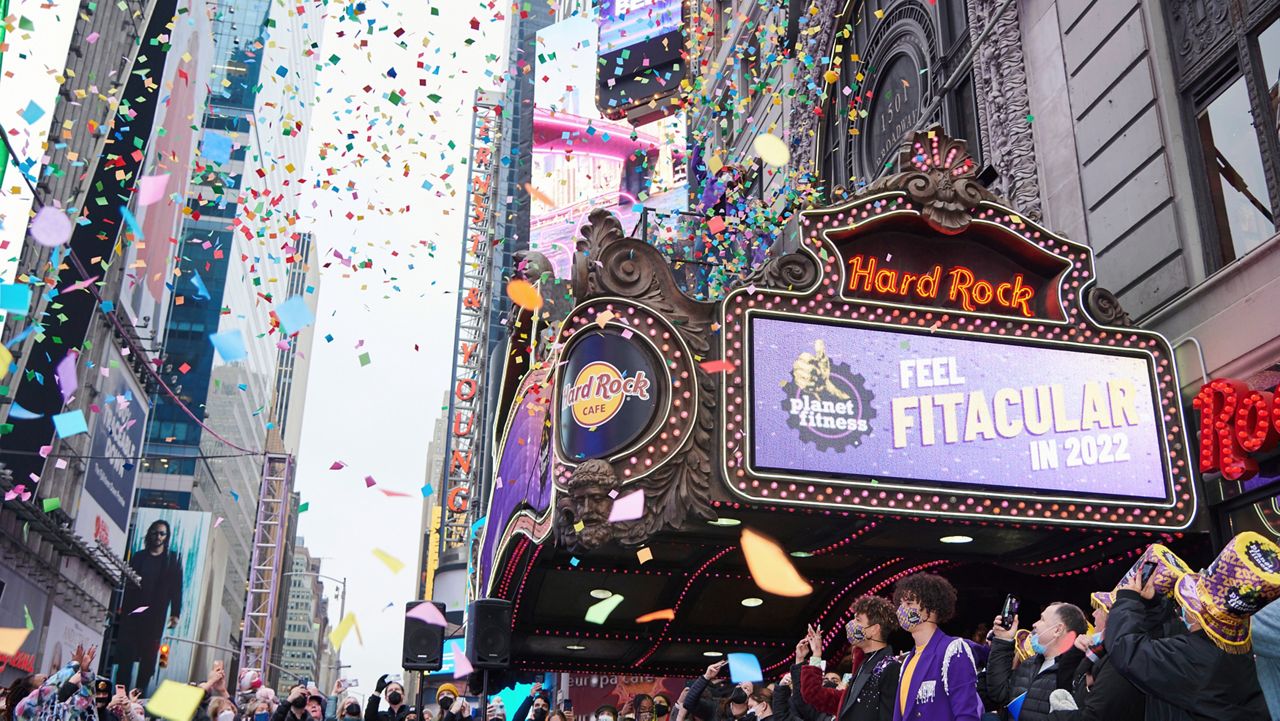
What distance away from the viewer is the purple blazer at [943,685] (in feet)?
20.9

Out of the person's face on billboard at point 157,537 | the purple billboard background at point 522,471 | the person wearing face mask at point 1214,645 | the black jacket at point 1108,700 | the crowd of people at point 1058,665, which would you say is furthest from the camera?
the person's face on billboard at point 157,537

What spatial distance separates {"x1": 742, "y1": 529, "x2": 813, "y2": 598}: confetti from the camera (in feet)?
44.4

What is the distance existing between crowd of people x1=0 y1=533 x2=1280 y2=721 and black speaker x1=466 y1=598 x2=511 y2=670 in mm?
3389

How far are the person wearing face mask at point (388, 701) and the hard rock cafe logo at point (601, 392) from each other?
3.84 meters

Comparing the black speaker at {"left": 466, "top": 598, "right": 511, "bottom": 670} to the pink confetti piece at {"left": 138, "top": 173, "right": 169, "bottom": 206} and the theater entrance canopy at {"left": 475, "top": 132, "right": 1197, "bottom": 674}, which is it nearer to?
the theater entrance canopy at {"left": 475, "top": 132, "right": 1197, "bottom": 674}

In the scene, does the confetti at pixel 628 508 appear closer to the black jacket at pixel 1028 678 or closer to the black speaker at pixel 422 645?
the black speaker at pixel 422 645

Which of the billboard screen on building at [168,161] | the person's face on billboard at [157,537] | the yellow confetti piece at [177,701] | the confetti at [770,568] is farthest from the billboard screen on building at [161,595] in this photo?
the confetti at [770,568]

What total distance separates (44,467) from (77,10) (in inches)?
577

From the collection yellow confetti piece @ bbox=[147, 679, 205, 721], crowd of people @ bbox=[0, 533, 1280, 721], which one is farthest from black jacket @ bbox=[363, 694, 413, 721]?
crowd of people @ bbox=[0, 533, 1280, 721]

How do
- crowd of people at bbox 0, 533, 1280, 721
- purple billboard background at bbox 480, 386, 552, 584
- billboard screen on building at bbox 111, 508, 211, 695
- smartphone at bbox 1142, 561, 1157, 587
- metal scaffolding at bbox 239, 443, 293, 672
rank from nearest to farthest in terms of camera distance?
crowd of people at bbox 0, 533, 1280, 721, smartphone at bbox 1142, 561, 1157, 587, purple billboard background at bbox 480, 386, 552, 584, metal scaffolding at bbox 239, 443, 293, 672, billboard screen on building at bbox 111, 508, 211, 695

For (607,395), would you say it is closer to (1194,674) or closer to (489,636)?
(489,636)

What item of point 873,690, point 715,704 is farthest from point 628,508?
point 873,690

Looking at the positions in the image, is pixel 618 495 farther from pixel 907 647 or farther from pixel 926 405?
pixel 907 647

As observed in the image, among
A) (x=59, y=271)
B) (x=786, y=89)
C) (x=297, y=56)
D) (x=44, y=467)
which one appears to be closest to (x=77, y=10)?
(x=59, y=271)
